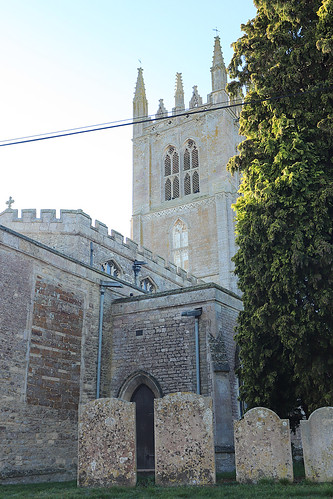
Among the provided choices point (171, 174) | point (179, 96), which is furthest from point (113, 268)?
point (179, 96)

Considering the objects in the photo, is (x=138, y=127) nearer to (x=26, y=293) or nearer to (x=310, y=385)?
(x=26, y=293)

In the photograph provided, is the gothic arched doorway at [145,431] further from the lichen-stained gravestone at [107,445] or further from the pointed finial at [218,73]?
the pointed finial at [218,73]

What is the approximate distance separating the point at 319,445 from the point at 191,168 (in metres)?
39.8

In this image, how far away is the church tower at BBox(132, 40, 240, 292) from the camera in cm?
4288

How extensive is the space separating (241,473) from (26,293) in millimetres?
8404

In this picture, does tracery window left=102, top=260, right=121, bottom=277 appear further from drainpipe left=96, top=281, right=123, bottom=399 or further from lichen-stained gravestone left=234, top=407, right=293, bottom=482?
lichen-stained gravestone left=234, top=407, right=293, bottom=482

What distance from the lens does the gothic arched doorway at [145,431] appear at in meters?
16.4

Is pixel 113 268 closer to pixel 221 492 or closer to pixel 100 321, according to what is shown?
pixel 100 321

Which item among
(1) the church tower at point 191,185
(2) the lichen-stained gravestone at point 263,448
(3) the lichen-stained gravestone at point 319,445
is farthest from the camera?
(1) the church tower at point 191,185

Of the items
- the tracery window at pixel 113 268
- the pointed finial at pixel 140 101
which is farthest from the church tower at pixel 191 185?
the tracery window at pixel 113 268

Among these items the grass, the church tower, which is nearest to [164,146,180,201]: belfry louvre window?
the church tower

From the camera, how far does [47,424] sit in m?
15.1

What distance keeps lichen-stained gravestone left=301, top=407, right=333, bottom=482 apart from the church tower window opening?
33996 mm

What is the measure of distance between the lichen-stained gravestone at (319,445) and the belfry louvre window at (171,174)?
127ft
